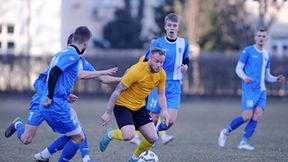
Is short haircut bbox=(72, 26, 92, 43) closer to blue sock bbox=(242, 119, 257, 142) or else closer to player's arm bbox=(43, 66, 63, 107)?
player's arm bbox=(43, 66, 63, 107)

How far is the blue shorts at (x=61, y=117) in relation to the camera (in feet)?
28.2

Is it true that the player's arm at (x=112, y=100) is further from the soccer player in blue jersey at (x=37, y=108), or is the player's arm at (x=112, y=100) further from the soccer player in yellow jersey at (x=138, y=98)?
the soccer player in blue jersey at (x=37, y=108)

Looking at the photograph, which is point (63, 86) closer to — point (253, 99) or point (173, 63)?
point (173, 63)

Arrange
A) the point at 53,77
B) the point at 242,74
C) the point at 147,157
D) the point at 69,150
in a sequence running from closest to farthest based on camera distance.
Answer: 1. the point at 53,77
2. the point at 69,150
3. the point at 147,157
4. the point at 242,74

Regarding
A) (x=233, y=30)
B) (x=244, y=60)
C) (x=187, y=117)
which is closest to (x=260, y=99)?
(x=244, y=60)

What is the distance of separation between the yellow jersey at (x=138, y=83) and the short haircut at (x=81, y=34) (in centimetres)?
101

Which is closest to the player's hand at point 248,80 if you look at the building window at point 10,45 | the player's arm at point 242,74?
the player's arm at point 242,74

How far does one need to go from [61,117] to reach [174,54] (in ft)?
11.3

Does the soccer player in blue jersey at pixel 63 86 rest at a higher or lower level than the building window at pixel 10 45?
higher

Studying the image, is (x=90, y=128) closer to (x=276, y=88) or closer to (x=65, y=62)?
(x=65, y=62)

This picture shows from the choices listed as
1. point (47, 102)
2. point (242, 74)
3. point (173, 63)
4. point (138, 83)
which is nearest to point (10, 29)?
point (242, 74)

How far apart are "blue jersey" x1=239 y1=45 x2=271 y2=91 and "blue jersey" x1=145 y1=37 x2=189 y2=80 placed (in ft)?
5.40

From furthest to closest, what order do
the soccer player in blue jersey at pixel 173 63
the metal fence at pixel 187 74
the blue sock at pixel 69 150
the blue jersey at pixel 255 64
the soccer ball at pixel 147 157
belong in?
1. the metal fence at pixel 187 74
2. the blue jersey at pixel 255 64
3. the soccer player in blue jersey at pixel 173 63
4. the soccer ball at pixel 147 157
5. the blue sock at pixel 69 150

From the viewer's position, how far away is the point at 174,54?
11.6m
